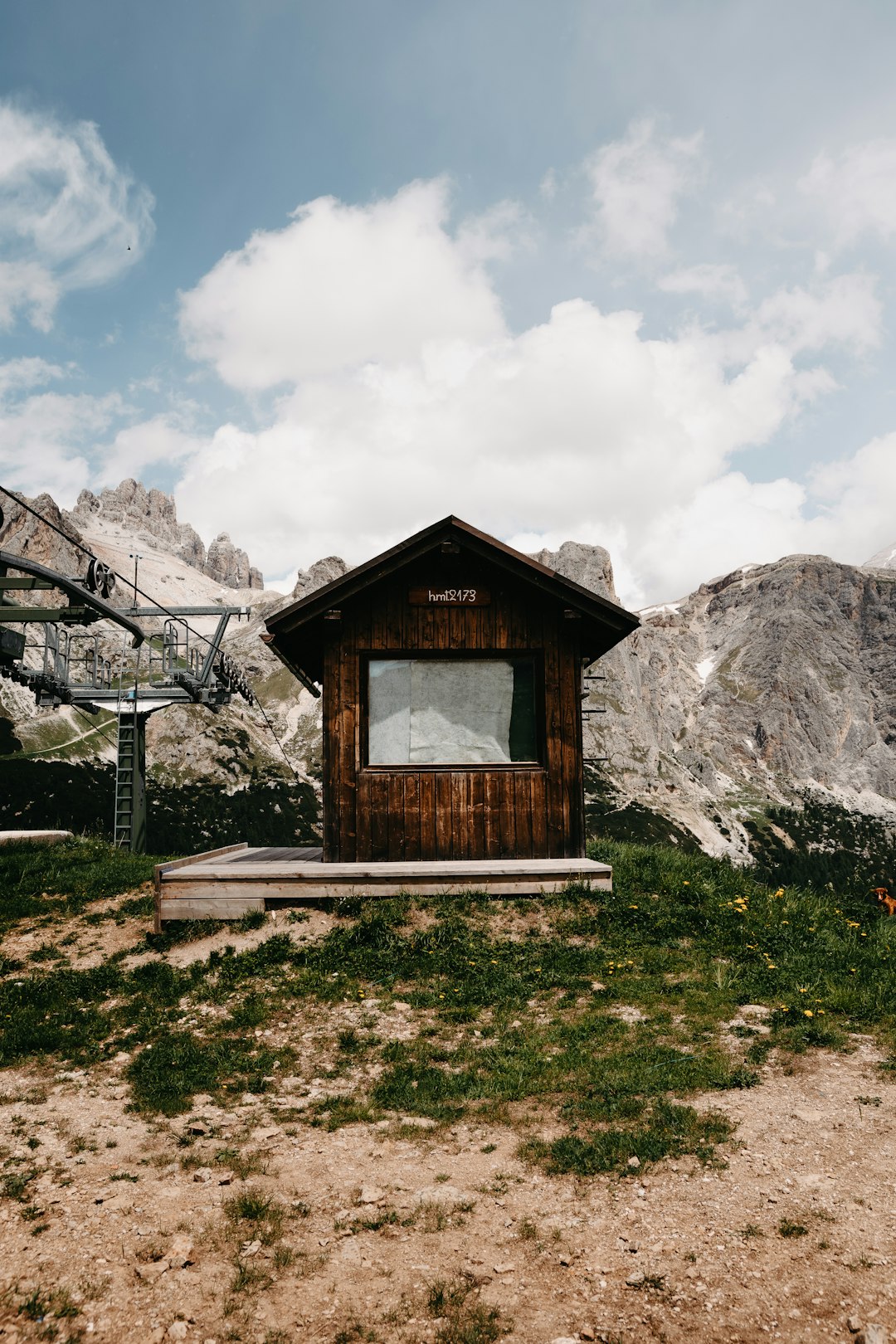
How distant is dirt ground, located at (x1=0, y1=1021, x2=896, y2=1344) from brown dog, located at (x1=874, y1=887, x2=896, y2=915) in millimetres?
7011

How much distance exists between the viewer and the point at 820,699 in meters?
178

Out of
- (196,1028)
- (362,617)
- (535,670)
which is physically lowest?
(196,1028)

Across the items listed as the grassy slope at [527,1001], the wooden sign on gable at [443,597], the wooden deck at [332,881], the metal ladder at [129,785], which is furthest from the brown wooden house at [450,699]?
the metal ladder at [129,785]

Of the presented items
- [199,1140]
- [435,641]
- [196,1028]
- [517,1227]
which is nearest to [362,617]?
[435,641]

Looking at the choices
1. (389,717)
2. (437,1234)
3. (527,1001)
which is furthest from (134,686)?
(437,1234)

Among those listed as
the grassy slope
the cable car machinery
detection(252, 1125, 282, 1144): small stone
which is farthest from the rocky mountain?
detection(252, 1125, 282, 1144): small stone

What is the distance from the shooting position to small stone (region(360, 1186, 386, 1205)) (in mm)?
4746

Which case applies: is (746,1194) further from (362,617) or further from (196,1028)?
(362,617)

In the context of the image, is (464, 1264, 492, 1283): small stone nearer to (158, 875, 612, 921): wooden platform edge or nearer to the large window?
(158, 875, 612, 921): wooden platform edge

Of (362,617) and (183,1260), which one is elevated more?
(362,617)

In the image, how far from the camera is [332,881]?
10844 millimetres

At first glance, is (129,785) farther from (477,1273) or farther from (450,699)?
(477,1273)

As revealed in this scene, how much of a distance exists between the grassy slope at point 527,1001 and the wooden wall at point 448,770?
1437mm

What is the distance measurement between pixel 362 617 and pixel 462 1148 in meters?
8.46
